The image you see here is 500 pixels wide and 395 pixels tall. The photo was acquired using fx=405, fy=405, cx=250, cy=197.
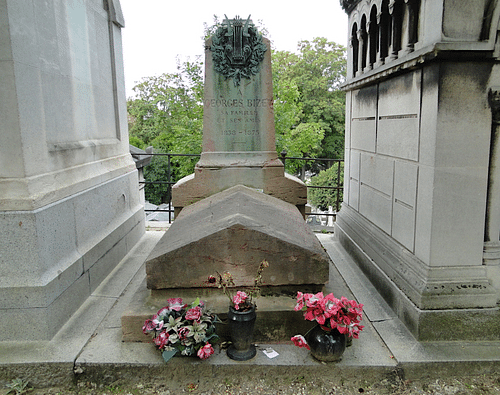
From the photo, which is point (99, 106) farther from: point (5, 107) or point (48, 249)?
point (48, 249)

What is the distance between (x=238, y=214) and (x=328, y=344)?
62.3 inches

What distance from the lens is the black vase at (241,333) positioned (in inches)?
130

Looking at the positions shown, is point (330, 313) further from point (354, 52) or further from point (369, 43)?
point (354, 52)

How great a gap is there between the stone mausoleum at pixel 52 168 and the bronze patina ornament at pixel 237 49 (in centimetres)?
174

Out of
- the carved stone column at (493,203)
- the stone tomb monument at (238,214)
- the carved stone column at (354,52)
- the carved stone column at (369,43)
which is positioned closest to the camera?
the carved stone column at (493,203)

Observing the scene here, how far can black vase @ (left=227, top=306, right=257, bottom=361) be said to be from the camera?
3299 millimetres

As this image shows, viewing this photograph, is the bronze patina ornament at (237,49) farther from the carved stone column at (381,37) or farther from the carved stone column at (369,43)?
the carved stone column at (381,37)

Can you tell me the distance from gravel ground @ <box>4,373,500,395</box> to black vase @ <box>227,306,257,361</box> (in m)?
0.21

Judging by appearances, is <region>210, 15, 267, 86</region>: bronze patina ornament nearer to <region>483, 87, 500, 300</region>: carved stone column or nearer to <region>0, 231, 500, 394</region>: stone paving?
<region>483, 87, 500, 300</region>: carved stone column

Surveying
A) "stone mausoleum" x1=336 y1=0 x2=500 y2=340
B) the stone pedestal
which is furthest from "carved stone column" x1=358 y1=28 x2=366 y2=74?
"stone mausoleum" x1=336 y1=0 x2=500 y2=340

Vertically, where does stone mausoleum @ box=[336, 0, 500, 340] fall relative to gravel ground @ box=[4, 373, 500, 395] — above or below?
above

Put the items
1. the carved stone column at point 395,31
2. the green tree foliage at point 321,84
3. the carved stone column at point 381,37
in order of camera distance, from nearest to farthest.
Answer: the carved stone column at point 395,31, the carved stone column at point 381,37, the green tree foliage at point 321,84

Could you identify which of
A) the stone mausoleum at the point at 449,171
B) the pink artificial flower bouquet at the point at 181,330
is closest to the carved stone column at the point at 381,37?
the stone mausoleum at the point at 449,171

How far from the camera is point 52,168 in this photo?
4105 millimetres
